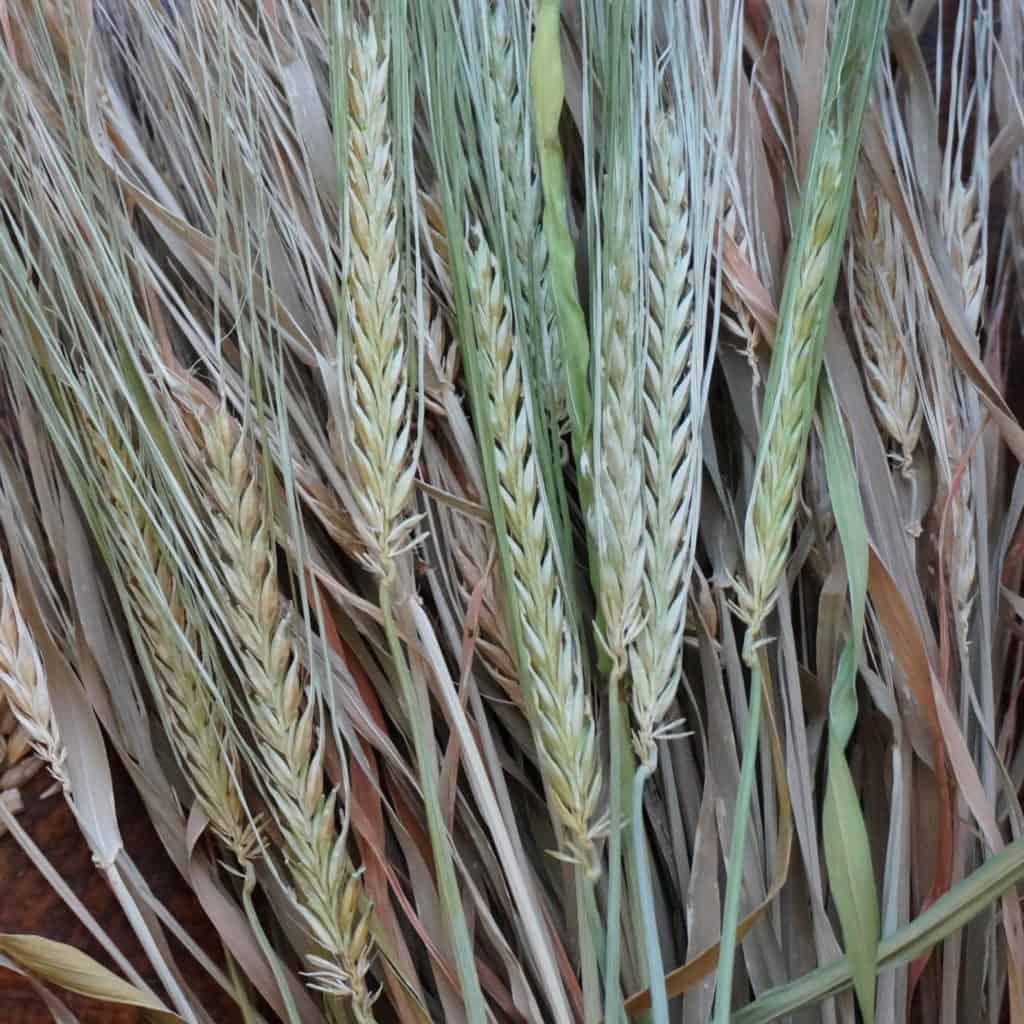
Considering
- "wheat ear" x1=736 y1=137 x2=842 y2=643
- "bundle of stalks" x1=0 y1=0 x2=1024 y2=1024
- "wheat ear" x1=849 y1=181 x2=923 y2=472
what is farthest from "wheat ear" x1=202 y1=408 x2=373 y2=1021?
"wheat ear" x1=849 y1=181 x2=923 y2=472

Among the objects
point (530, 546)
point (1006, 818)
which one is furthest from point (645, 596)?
point (1006, 818)

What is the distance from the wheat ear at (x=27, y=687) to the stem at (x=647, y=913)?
274 millimetres

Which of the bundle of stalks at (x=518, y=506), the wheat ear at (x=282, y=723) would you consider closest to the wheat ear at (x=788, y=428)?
the bundle of stalks at (x=518, y=506)

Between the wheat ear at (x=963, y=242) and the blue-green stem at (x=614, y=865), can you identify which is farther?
the wheat ear at (x=963, y=242)

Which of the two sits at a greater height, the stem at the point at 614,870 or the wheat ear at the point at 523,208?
the wheat ear at the point at 523,208

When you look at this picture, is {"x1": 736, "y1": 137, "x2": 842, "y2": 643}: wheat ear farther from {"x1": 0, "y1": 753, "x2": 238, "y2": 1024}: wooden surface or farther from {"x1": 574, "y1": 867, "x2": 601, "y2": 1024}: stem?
{"x1": 0, "y1": 753, "x2": 238, "y2": 1024}: wooden surface

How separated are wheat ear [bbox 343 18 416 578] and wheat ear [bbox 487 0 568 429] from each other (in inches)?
2.3

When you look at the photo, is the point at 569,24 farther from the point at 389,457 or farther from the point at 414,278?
the point at 389,457

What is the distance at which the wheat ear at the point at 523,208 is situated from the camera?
1.51 ft

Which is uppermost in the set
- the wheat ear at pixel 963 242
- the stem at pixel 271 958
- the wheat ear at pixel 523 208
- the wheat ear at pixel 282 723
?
the wheat ear at pixel 523 208

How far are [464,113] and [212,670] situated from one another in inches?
12.2

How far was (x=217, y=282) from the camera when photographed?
0.45 meters

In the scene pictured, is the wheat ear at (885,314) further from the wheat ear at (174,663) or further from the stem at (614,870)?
the wheat ear at (174,663)

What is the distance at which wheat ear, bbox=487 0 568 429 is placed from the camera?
1.51 ft
